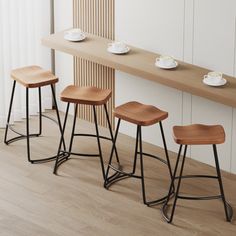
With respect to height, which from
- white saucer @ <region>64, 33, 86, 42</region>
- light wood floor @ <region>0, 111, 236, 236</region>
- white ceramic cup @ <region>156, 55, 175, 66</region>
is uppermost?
white saucer @ <region>64, 33, 86, 42</region>

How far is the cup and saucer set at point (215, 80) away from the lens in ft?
18.6

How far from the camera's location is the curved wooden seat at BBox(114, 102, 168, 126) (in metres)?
5.57

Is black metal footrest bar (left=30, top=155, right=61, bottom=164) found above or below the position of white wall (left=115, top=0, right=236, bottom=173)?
below

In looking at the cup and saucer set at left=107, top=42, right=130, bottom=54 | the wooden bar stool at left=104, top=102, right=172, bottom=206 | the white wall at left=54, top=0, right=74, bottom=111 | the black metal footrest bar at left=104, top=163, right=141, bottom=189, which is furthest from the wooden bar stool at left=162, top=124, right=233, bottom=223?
the white wall at left=54, top=0, right=74, bottom=111

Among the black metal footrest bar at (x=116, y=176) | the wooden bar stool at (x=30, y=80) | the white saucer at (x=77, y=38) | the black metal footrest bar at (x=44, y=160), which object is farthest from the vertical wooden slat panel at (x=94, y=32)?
the black metal footrest bar at (x=116, y=176)

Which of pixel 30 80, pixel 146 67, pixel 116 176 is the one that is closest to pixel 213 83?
pixel 146 67

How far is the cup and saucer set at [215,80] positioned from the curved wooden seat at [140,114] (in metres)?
0.36

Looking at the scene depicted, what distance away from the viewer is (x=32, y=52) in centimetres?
698

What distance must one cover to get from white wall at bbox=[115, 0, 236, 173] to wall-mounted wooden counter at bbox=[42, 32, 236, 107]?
0.11m

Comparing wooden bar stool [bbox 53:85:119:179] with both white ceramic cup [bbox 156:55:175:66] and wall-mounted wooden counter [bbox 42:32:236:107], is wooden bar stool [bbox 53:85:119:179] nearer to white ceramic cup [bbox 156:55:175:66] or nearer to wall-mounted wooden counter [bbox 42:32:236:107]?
wall-mounted wooden counter [bbox 42:32:236:107]

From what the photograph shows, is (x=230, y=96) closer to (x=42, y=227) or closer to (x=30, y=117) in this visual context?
(x=42, y=227)

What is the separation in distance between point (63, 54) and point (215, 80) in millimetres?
1852

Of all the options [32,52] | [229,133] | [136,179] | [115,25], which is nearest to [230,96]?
[229,133]

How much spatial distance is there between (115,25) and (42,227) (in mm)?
1905
